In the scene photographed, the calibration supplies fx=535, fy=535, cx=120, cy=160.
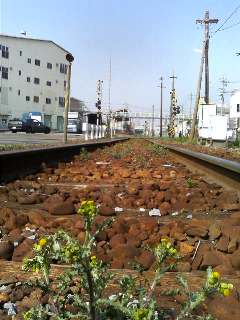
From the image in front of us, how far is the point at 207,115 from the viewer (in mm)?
40750

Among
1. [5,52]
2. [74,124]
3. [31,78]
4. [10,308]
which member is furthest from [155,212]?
[31,78]

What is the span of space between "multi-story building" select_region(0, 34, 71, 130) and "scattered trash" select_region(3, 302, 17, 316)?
310ft

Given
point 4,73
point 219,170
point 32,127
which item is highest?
point 4,73

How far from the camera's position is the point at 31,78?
104 metres

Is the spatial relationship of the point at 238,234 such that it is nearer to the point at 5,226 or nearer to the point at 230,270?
the point at 230,270

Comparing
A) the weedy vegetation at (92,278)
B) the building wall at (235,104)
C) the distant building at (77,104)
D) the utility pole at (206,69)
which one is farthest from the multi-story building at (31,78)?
the weedy vegetation at (92,278)

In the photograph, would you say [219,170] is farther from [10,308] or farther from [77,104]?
[77,104]

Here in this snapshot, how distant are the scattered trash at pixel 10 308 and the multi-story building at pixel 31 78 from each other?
9455 centimetres

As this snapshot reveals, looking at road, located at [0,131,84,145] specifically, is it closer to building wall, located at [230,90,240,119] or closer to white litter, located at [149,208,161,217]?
white litter, located at [149,208,161,217]

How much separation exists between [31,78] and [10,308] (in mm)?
104246

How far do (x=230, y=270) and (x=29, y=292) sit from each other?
1407 mm

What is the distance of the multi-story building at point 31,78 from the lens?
325 feet

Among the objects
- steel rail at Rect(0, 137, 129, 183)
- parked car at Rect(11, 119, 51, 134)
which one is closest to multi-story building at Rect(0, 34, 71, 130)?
parked car at Rect(11, 119, 51, 134)

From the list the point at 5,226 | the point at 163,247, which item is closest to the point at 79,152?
the point at 5,226
